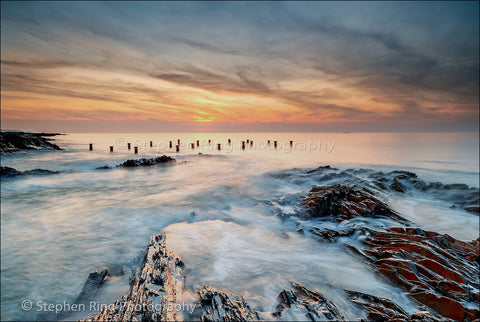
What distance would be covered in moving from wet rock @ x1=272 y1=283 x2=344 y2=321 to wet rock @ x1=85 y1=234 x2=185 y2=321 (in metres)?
1.79

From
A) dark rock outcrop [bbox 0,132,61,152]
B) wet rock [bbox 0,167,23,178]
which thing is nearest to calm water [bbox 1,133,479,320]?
wet rock [bbox 0,167,23,178]

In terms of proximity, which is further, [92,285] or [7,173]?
[7,173]

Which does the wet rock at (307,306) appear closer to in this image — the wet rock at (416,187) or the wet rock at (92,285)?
the wet rock at (92,285)

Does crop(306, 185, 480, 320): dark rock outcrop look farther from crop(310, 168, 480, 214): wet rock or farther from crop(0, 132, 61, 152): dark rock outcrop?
crop(0, 132, 61, 152): dark rock outcrop

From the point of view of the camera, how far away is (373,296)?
3910 millimetres

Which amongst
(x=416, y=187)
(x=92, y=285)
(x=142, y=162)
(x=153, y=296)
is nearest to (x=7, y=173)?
(x=142, y=162)

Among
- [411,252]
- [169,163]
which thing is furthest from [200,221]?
[169,163]

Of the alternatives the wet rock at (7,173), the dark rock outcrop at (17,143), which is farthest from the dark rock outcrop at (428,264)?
the dark rock outcrop at (17,143)

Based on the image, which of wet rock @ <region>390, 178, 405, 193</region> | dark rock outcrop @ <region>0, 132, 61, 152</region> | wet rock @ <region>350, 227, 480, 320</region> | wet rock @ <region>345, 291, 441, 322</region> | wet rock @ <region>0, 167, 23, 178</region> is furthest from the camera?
dark rock outcrop @ <region>0, 132, 61, 152</region>

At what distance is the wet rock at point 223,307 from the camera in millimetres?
3312

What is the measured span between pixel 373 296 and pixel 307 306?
4.54 feet

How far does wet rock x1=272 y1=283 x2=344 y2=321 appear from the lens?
3.43 m

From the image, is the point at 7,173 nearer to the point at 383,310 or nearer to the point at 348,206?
the point at 348,206

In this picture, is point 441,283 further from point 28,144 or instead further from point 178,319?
point 28,144
